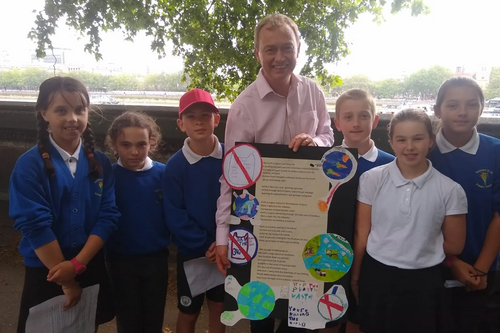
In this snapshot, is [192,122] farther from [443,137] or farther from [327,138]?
[443,137]

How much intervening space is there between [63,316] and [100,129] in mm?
2335

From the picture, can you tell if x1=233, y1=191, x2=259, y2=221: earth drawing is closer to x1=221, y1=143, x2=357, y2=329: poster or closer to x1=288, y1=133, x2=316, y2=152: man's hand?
x1=221, y1=143, x2=357, y2=329: poster

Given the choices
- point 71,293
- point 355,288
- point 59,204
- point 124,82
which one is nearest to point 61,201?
point 59,204

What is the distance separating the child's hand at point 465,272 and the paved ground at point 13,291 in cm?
185

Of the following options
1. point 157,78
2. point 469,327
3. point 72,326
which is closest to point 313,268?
point 469,327

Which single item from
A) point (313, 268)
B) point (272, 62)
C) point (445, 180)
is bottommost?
point (313, 268)

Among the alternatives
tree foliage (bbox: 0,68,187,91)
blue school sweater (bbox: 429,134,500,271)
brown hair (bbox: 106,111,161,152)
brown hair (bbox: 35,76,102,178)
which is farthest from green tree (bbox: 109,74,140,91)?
blue school sweater (bbox: 429,134,500,271)

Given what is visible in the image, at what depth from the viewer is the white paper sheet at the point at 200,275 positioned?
2299 millimetres

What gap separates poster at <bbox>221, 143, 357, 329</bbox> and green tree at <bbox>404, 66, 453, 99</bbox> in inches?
69.4

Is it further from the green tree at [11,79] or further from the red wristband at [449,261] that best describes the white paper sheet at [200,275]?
the green tree at [11,79]

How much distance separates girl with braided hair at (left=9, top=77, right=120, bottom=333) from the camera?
1925mm

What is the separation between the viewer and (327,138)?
2162mm

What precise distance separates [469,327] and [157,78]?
15.4 feet

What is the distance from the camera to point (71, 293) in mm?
2061
